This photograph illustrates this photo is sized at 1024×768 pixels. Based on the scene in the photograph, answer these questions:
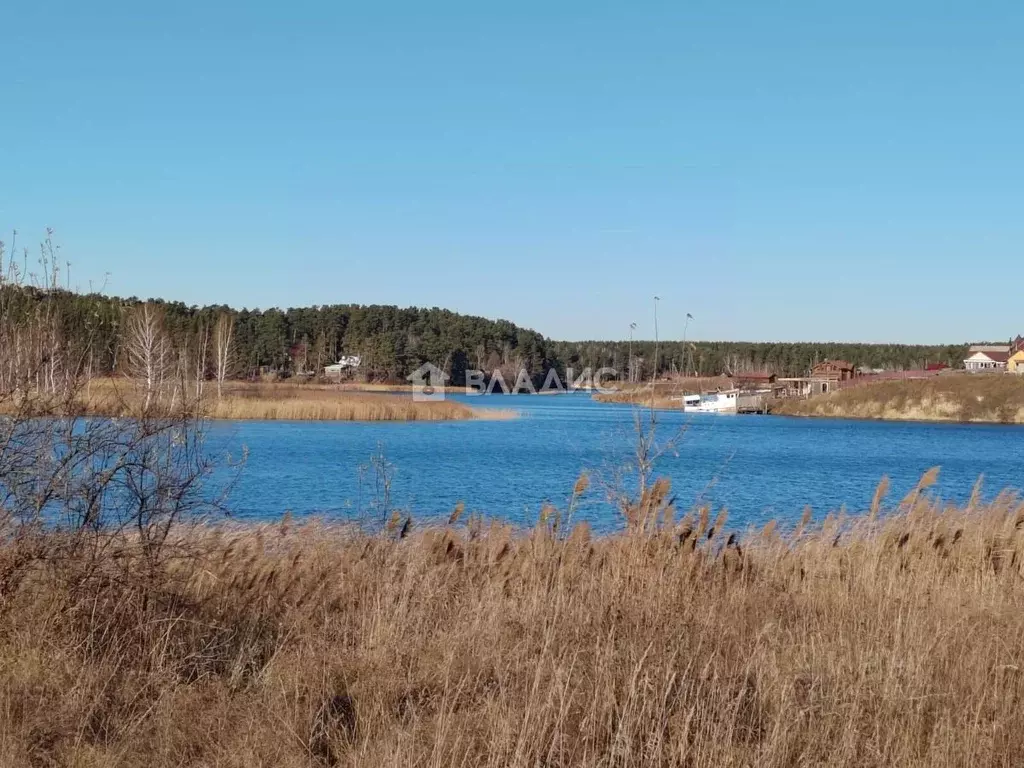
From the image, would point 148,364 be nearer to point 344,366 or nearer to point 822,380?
point 822,380

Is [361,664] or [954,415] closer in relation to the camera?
[361,664]

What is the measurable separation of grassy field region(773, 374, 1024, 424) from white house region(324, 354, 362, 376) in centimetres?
6214

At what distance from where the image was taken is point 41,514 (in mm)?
6559

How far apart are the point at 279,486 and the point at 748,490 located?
1317 centimetres

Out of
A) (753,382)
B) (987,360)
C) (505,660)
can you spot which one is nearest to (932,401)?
(753,382)

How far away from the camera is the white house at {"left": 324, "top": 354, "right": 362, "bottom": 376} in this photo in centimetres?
13475

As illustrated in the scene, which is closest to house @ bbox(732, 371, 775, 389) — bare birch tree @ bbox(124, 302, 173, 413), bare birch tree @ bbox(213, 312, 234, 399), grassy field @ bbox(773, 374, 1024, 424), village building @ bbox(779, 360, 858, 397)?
village building @ bbox(779, 360, 858, 397)

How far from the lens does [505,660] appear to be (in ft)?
19.1

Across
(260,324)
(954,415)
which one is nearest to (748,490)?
(954,415)

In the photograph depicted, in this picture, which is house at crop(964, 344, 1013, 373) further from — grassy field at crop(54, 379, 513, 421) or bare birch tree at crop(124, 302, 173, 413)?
bare birch tree at crop(124, 302, 173, 413)

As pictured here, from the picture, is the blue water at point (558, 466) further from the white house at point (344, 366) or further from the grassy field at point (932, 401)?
the white house at point (344, 366)

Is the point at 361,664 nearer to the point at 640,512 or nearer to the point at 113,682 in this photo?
the point at 113,682

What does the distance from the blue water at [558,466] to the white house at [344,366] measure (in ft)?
232

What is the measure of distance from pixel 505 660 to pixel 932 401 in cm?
10059
